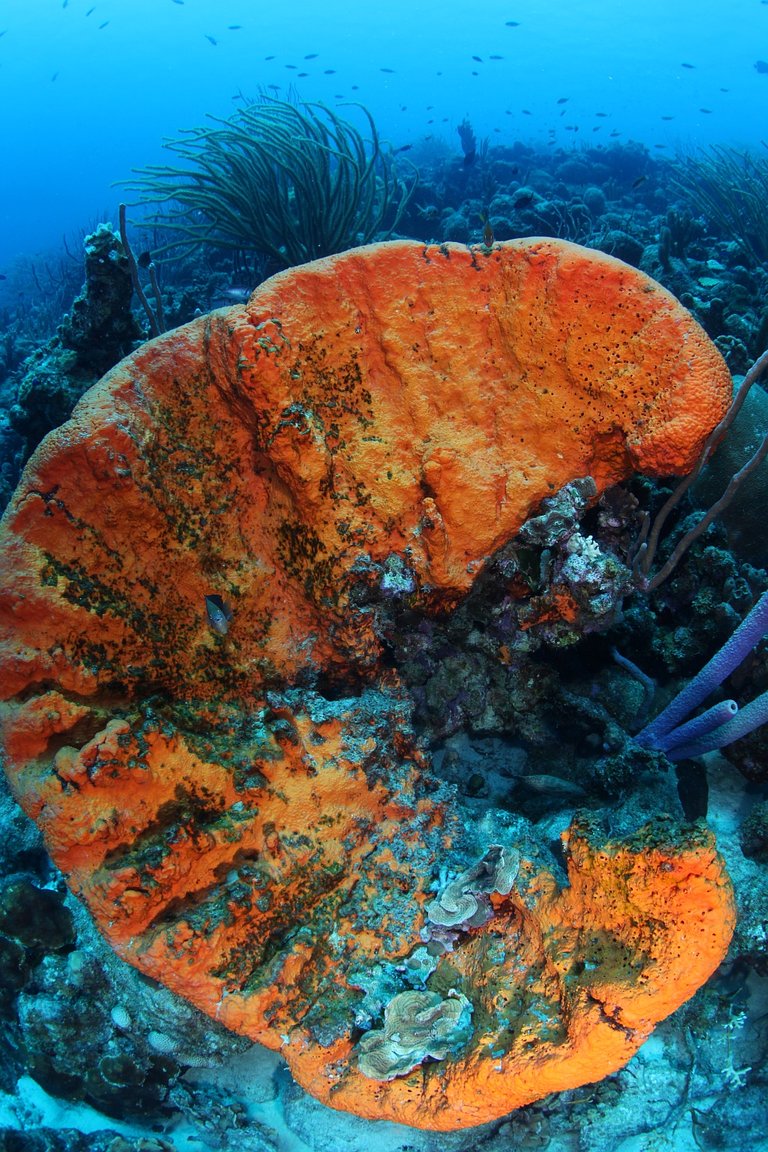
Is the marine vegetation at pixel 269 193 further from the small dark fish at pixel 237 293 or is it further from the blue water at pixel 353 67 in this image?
the blue water at pixel 353 67

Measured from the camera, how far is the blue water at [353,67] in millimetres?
63844

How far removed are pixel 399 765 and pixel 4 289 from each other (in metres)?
24.4

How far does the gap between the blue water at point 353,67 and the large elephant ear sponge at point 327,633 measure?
203 feet

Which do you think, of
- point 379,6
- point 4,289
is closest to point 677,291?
point 4,289

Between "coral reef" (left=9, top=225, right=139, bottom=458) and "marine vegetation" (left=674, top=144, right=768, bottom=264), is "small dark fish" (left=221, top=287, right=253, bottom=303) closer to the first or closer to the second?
"coral reef" (left=9, top=225, right=139, bottom=458)

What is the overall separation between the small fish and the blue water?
204ft

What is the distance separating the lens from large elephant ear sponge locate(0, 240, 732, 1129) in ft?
6.65

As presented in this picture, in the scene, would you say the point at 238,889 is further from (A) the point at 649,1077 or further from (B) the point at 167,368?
(B) the point at 167,368

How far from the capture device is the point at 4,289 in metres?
20.3

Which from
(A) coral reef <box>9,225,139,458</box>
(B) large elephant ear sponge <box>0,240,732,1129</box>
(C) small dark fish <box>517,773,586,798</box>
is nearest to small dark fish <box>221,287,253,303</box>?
(A) coral reef <box>9,225,139,458</box>

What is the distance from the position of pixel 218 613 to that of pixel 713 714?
2166 mm

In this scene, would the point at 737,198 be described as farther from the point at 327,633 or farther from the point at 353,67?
the point at 353,67

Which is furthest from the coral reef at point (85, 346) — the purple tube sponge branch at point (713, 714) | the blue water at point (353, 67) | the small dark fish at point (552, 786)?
the blue water at point (353, 67)

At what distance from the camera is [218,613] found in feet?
8.07
